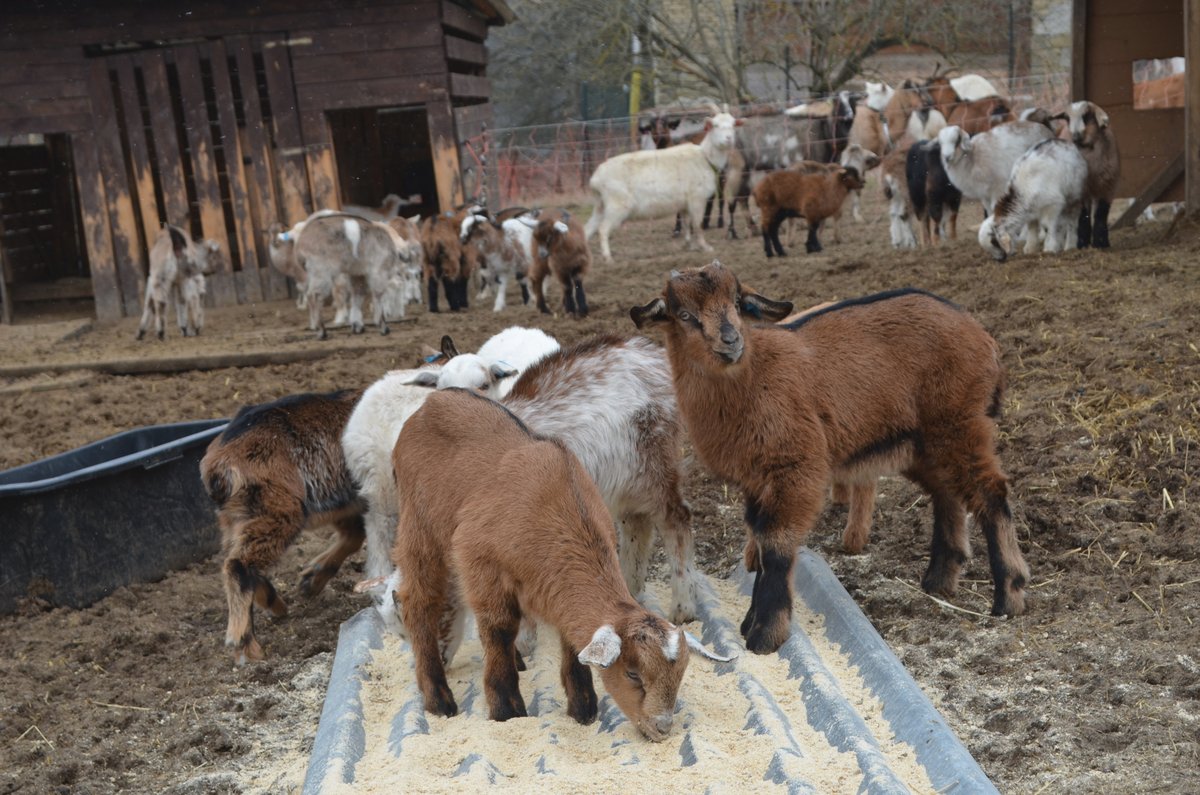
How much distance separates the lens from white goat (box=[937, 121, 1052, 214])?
14.0m

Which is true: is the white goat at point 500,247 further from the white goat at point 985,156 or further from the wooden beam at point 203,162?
the white goat at point 985,156

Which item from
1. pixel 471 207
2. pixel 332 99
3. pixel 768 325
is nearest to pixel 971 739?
pixel 768 325

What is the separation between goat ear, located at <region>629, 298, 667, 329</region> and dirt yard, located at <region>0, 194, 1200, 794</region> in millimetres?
1522

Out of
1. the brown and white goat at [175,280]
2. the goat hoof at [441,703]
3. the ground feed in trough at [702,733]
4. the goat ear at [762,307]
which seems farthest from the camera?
the brown and white goat at [175,280]

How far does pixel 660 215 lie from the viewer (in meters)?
18.5

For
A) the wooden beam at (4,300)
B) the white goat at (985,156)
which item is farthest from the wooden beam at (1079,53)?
the wooden beam at (4,300)

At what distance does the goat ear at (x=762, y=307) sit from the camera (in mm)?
5023

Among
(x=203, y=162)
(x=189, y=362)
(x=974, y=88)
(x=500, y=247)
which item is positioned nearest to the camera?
(x=189, y=362)

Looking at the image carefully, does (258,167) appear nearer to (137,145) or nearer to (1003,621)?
(137,145)

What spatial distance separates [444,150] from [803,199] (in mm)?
4544

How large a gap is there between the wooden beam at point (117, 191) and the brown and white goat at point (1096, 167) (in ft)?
35.0

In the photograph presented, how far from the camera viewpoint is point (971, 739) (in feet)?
13.4

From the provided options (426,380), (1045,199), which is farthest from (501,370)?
(1045,199)

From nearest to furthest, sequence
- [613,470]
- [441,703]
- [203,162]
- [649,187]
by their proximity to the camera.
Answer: [441,703]
[613,470]
[203,162]
[649,187]
